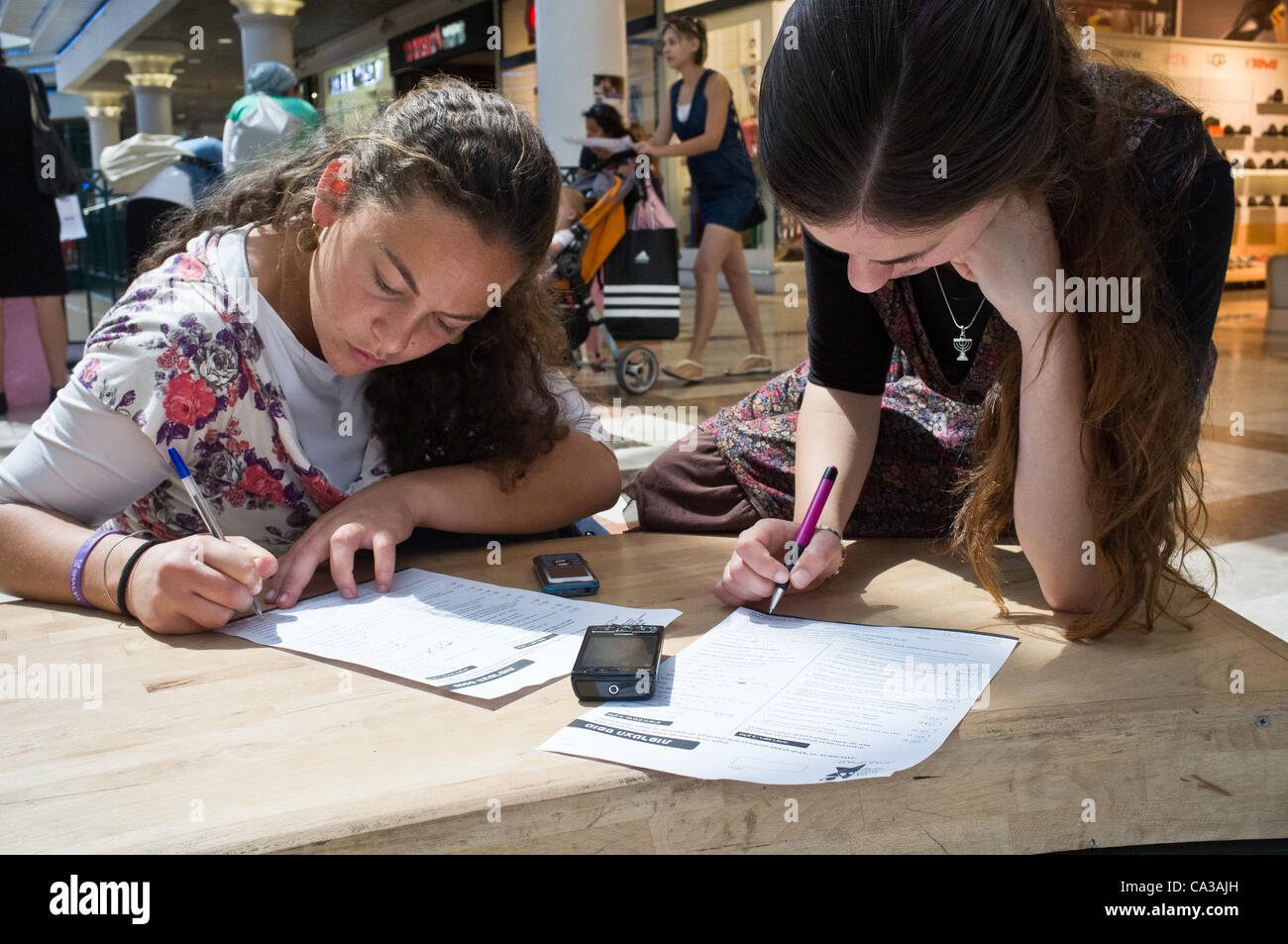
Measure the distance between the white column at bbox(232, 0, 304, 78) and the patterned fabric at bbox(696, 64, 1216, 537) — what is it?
11.9m

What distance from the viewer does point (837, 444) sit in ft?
4.85

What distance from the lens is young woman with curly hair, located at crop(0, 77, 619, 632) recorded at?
124 cm

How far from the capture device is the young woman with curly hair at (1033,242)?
3.29 feet

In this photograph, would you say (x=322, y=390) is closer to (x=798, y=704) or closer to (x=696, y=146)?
(x=798, y=704)

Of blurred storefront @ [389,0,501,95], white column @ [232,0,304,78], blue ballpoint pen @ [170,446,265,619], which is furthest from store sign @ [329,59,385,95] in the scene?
blue ballpoint pen @ [170,446,265,619]

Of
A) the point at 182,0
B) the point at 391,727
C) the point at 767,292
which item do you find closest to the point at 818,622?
the point at 391,727

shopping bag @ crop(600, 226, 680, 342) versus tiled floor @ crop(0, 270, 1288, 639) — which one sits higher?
shopping bag @ crop(600, 226, 680, 342)

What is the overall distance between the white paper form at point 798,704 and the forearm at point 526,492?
1.54 feet

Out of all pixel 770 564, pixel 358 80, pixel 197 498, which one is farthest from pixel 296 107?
pixel 358 80

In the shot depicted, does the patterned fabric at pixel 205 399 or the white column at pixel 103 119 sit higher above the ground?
the white column at pixel 103 119

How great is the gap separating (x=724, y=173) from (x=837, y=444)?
4580 mm

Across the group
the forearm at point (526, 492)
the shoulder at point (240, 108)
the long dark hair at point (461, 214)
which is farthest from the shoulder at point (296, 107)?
the forearm at point (526, 492)

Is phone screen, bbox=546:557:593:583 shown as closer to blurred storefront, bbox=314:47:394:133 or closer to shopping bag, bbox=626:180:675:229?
shopping bag, bbox=626:180:675:229

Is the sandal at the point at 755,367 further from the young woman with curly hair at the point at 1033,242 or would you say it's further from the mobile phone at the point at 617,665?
the mobile phone at the point at 617,665
